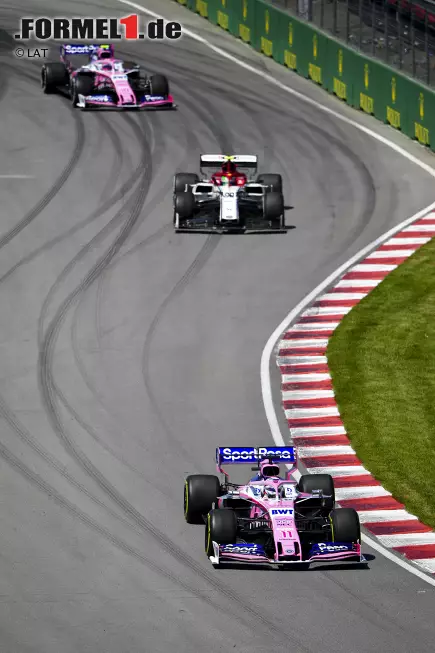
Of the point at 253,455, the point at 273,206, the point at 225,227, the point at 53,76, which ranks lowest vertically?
the point at 253,455

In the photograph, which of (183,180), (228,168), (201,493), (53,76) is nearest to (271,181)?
(228,168)

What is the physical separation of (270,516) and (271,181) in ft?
58.0

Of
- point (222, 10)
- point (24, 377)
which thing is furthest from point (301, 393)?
point (222, 10)

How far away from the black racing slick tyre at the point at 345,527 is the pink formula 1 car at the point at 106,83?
26.6 metres

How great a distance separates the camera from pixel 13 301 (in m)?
33.7

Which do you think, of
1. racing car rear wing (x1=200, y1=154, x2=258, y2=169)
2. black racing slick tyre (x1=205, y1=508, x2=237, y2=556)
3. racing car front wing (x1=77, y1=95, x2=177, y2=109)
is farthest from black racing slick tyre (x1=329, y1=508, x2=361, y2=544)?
racing car front wing (x1=77, y1=95, x2=177, y2=109)

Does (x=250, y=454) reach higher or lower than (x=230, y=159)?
lower

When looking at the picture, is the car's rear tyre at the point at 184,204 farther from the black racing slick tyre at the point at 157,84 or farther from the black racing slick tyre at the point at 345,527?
the black racing slick tyre at the point at 345,527

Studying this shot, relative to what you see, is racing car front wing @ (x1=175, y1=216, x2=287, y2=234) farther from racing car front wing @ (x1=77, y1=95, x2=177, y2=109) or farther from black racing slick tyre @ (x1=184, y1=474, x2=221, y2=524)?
black racing slick tyre @ (x1=184, y1=474, x2=221, y2=524)

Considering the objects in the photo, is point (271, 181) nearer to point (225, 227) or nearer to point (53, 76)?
point (225, 227)

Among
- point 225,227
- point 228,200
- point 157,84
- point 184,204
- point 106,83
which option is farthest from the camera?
point 106,83

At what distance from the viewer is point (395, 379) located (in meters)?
30.1
